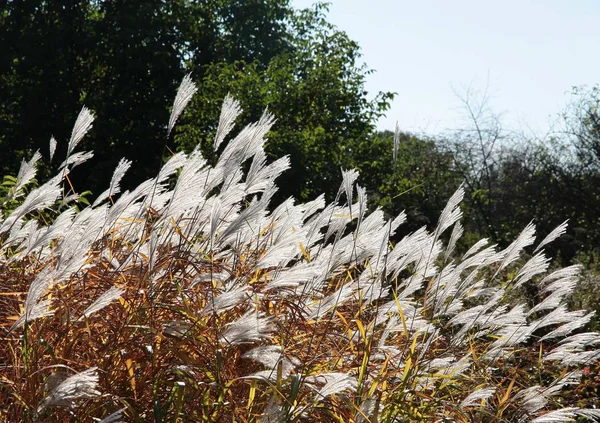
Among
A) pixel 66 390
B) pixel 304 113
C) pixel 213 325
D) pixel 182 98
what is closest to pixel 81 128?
pixel 182 98

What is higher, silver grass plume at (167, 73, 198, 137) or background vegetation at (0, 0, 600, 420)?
background vegetation at (0, 0, 600, 420)

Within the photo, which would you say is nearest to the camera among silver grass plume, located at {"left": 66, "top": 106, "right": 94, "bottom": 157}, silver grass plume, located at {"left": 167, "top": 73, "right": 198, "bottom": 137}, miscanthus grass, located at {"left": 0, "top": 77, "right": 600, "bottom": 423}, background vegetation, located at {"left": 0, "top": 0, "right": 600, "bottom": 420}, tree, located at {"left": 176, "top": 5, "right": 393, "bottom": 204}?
miscanthus grass, located at {"left": 0, "top": 77, "right": 600, "bottom": 423}

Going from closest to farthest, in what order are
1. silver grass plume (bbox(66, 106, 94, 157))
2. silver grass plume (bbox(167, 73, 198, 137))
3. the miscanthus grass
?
1. the miscanthus grass
2. silver grass plume (bbox(167, 73, 198, 137))
3. silver grass plume (bbox(66, 106, 94, 157))

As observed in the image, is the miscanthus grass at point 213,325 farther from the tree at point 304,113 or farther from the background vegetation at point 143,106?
the background vegetation at point 143,106

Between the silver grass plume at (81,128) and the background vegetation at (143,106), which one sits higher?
the background vegetation at (143,106)

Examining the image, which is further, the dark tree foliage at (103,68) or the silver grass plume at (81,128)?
the dark tree foliage at (103,68)

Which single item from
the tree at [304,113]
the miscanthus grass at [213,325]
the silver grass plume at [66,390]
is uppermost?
the tree at [304,113]

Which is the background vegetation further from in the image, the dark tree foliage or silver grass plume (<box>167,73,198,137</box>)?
silver grass plume (<box>167,73,198,137</box>)

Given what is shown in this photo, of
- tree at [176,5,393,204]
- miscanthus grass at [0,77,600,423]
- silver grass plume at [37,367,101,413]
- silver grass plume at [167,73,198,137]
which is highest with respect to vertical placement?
tree at [176,5,393,204]

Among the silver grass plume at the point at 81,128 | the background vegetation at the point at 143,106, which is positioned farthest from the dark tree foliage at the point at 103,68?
the silver grass plume at the point at 81,128

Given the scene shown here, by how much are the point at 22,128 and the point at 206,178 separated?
62.4 ft

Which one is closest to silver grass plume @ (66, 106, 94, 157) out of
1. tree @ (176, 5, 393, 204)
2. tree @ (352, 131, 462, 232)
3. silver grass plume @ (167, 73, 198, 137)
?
silver grass plume @ (167, 73, 198, 137)

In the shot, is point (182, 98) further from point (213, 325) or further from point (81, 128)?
point (213, 325)

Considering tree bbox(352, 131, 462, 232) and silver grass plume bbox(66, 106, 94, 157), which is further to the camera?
tree bbox(352, 131, 462, 232)
